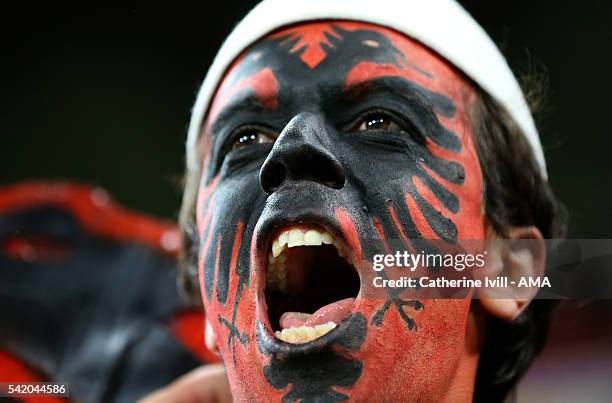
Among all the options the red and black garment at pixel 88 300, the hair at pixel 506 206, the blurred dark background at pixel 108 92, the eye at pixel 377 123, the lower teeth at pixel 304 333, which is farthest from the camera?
the blurred dark background at pixel 108 92

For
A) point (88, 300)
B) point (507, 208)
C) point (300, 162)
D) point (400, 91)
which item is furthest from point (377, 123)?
point (88, 300)

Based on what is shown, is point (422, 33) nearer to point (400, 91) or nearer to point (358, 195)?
point (400, 91)

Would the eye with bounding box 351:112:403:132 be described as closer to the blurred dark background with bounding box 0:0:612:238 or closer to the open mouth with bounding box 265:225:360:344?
the open mouth with bounding box 265:225:360:344

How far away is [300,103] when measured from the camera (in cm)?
124

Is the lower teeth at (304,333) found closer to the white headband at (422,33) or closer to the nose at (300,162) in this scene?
the nose at (300,162)

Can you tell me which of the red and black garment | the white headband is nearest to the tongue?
the white headband

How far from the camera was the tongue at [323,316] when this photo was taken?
1.11 meters

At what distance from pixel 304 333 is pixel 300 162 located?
0.22 meters

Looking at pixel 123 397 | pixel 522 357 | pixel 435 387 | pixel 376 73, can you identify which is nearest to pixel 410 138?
pixel 376 73

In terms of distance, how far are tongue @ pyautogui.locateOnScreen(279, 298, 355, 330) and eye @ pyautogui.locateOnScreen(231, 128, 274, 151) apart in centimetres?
28

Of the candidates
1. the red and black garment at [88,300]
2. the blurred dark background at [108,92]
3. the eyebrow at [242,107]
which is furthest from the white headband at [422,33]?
the blurred dark background at [108,92]

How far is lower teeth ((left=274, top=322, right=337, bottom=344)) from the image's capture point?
3.55 feet

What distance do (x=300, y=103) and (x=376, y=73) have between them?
0.39ft

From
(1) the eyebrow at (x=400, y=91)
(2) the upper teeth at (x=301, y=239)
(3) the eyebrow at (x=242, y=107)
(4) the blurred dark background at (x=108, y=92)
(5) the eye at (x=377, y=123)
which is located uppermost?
(4) the blurred dark background at (x=108, y=92)
